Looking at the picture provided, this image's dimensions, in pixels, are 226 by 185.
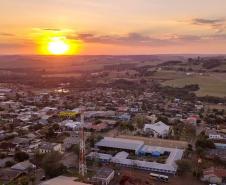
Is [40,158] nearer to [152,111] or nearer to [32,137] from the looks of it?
[32,137]

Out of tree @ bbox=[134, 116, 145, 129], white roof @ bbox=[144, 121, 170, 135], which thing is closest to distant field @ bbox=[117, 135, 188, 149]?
white roof @ bbox=[144, 121, 170, 135]

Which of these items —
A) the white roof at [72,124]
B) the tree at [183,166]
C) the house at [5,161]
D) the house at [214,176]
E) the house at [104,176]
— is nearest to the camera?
the house at [104,176]

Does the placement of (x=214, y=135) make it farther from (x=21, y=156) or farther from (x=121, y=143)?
(x=21, y=156)

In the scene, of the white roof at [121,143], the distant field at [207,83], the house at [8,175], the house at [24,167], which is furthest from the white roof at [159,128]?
the distant field at [207,83]

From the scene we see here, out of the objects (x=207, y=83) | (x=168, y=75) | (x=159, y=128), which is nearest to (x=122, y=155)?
(x=159, y=128)

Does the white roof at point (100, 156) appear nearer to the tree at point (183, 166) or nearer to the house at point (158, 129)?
the tree at point (183, 166)

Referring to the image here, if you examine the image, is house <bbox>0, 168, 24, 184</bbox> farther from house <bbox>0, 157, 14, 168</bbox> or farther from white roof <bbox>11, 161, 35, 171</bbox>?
house <bbox>0, 157, 14, 168</bbox>

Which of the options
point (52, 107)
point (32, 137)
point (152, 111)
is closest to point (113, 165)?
point (32, 137)
